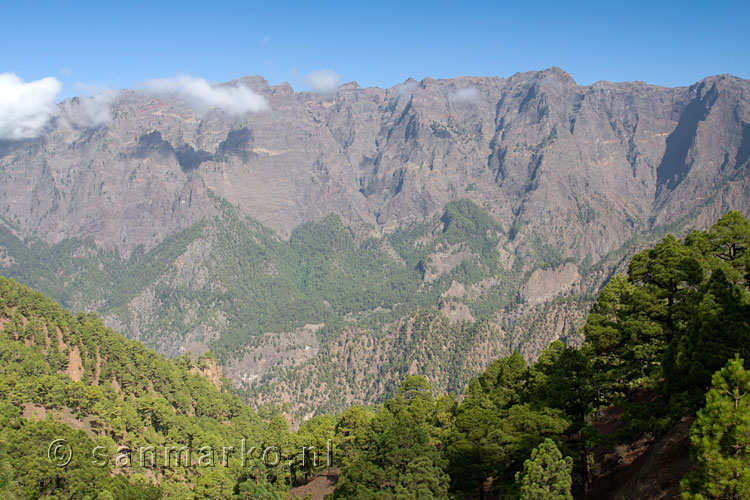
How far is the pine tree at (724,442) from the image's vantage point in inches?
1074

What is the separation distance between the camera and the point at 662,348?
44938 millimetres

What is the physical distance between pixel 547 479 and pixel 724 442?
12216mm

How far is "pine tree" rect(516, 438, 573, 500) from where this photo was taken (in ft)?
121

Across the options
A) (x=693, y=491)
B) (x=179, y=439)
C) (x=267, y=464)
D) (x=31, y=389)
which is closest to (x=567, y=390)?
(x=693, y=491)

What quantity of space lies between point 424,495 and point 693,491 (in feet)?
71.7

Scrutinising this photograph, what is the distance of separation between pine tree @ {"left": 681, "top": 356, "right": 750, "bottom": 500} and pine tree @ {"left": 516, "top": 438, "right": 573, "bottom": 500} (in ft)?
29.2

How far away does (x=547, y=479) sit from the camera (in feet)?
123

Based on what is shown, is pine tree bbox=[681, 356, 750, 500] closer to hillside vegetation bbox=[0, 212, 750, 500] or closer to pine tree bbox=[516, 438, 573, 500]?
hillside vegetation bbox=[0, 212, 750, 500]

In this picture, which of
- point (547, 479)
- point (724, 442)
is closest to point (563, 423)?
point (547, 479)

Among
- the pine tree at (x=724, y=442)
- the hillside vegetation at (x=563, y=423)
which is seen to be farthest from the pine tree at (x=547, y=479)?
the pine tree at (x=724, y=442)

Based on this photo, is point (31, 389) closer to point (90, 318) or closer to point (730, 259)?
point (90, 318)

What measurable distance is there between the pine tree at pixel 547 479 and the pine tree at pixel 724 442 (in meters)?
8.90

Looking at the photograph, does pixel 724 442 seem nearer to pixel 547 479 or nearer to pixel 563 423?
pixel 547 479

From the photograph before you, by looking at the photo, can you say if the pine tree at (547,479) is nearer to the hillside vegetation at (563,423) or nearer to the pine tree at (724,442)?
the hillside vegetation at (563,423)
